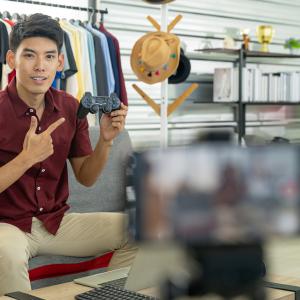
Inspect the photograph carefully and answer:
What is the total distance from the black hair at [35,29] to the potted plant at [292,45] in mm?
4252

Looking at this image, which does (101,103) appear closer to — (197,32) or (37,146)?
(37,146)

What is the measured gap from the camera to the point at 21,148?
246cm

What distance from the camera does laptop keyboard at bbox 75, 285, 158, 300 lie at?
71.0 inches

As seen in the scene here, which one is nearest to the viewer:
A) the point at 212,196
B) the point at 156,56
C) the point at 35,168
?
the point at 212,196

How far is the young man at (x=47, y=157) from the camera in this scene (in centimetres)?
245

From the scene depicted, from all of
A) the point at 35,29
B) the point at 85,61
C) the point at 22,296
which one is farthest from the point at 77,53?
the point at 22,296

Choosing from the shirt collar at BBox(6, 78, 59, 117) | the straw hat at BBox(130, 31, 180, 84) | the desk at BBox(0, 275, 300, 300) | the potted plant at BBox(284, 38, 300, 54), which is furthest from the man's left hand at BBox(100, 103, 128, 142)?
the potted plant at BBox(284, 38, 300, 54)

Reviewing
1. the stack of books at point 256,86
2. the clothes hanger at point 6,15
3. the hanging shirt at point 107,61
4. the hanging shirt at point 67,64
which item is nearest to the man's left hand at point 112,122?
the hanging shirt at point 67,64

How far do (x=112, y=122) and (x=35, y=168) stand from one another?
0.43m

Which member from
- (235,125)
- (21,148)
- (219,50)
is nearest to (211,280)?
(21,148)

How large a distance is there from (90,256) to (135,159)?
2.06 meters

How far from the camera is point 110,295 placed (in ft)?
6.02

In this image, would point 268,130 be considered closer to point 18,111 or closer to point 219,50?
point 219,50

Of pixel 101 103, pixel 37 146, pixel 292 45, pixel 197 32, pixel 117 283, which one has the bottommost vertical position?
pixel 117 283
